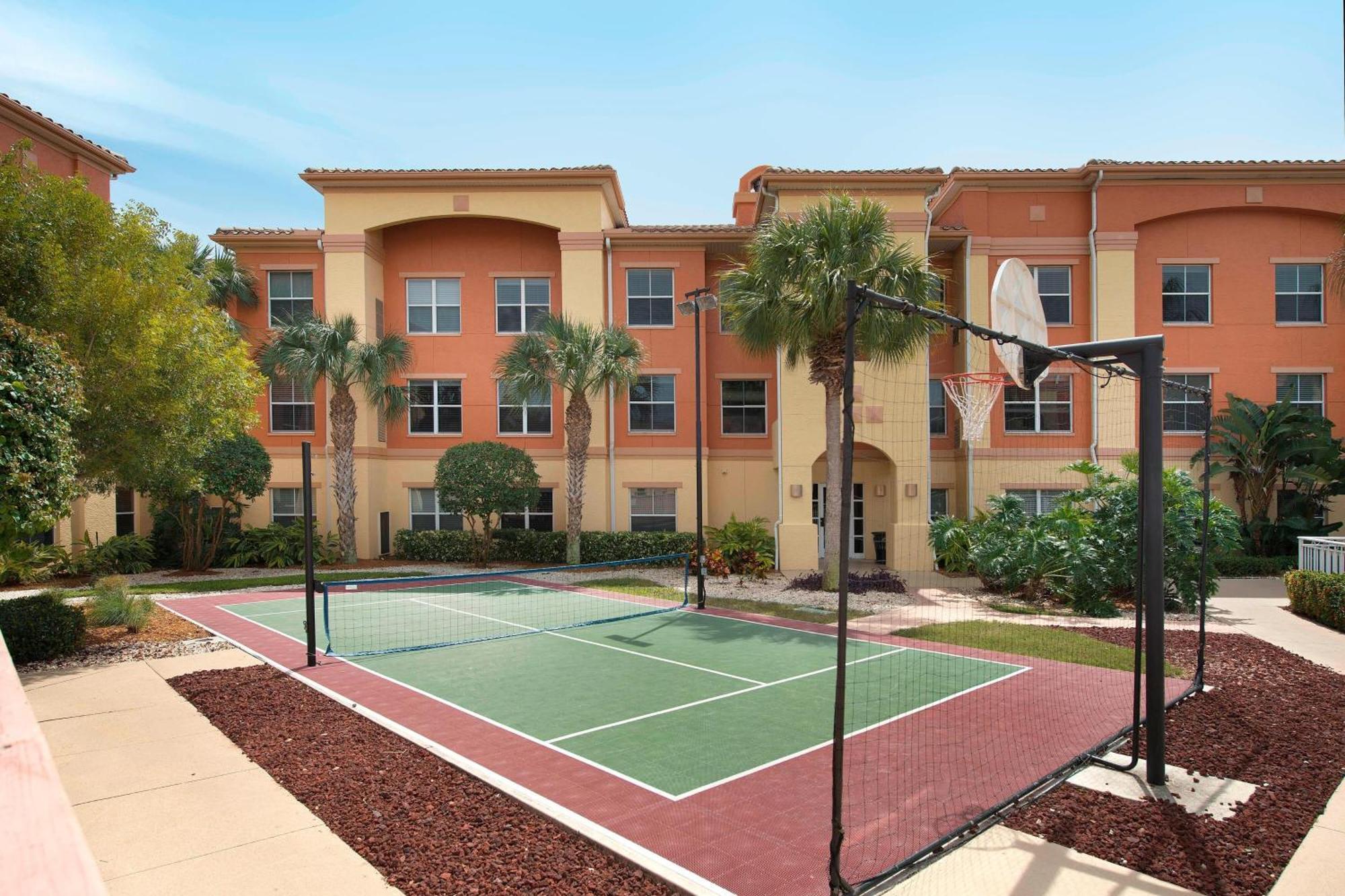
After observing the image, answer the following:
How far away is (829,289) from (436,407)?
588 inches

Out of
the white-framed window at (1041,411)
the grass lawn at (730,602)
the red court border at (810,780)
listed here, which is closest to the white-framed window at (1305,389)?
the white-framed window at (1041,411)

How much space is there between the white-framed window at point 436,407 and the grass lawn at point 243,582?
5.56 meters

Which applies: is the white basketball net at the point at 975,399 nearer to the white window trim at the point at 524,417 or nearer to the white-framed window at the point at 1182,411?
the white-framed window at the point at 1182,411

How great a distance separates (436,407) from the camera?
26.9 meters

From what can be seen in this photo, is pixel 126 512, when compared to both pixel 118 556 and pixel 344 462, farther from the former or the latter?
pixel 344 462

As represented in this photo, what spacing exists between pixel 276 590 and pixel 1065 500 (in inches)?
753

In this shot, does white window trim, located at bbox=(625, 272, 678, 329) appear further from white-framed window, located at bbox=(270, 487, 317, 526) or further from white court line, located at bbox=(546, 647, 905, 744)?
white court line, located at bbox=(546, 647, 905, 744)

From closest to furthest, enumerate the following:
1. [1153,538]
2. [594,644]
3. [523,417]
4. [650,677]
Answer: [1153,538]
[650,677]
[594,644]
[523,417]

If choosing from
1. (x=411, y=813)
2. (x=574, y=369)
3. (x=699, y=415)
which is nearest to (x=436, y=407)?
(x=574, y=369)

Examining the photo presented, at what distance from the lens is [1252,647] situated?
12.8m

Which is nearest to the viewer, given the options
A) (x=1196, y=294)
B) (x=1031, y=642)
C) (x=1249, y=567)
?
(x=1031, y=642)

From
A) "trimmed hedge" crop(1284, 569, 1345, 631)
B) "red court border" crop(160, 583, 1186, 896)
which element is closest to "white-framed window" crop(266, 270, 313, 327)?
"red court border" crop(160, 583, 1186, 896)

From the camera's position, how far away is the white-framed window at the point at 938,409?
25609mm

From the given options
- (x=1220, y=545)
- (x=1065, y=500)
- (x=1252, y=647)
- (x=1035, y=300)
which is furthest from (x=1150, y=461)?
(x=1065, y=500)
